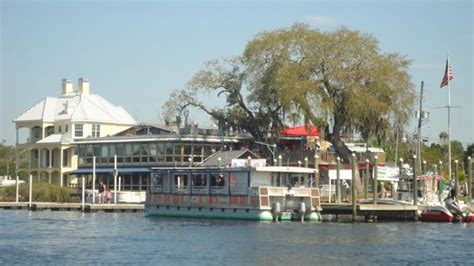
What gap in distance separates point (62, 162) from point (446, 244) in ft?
207

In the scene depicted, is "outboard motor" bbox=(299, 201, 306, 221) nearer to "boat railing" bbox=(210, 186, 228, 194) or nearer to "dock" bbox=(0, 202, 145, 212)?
"boat railing" bbox=(210, 186, 228, 194)

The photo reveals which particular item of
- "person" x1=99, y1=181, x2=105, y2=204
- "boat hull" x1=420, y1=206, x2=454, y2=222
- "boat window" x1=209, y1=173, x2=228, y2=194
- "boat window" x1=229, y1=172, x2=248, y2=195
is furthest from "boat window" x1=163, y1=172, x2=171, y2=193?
"boat hull" x1=420, y1=206, x2=454, y2=222

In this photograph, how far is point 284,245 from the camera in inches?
1794

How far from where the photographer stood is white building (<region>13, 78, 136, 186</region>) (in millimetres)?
104250

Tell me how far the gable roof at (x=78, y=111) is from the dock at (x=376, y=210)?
48.8m

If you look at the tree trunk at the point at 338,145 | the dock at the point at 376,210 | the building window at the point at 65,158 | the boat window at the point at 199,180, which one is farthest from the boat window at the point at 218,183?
the building window at the point at 65,158

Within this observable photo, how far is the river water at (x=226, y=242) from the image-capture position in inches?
1593

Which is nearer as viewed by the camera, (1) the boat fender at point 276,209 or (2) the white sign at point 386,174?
(1) the boat fender at point 276,209

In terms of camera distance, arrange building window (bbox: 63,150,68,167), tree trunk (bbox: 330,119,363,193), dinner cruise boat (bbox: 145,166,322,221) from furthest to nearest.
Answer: building window (bbox: 63,150,68,167) < tree trunk (bbox: 330,119,363,193) < dinner cruise boat (bbox: 145,166,322,221)

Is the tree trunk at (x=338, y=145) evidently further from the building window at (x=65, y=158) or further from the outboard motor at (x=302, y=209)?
the building window at (x=65, y=158)

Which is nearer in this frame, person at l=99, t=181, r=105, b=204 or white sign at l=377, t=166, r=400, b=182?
white sign at l=377, t=166, r=400, b=182

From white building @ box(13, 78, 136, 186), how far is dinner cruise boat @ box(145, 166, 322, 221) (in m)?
38.8

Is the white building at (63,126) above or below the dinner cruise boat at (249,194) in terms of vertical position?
above

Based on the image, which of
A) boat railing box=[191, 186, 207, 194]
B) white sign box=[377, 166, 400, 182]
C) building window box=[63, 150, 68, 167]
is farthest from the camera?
building window box=[63, 150, 68, 167]
